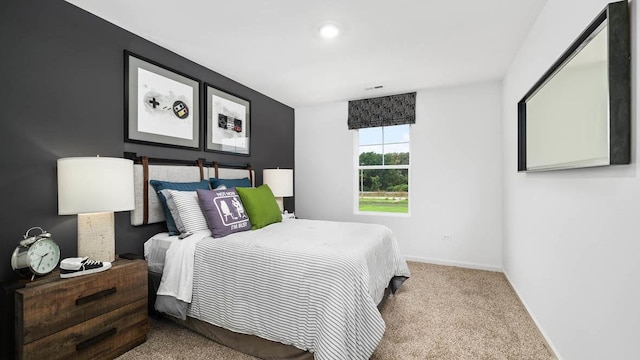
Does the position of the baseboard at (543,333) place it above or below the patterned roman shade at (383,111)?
below

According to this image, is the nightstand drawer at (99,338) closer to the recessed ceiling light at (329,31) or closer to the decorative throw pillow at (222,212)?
Answer: the decorative throw pillow at (222,212)

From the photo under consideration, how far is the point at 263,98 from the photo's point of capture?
13.6 feet

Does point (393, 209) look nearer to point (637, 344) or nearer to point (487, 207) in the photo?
point (487, 207)

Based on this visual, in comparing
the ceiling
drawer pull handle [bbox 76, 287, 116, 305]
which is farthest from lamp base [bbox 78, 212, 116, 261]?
the ceiling

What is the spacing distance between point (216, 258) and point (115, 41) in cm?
202

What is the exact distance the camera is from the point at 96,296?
170 centimetres

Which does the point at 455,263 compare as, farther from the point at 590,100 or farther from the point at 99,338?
the point at 99,338

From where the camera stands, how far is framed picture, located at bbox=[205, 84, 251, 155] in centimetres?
315

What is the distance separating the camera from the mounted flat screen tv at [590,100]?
1.14 metres

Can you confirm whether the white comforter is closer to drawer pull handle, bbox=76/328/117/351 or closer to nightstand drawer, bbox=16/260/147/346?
nightstand drawer, bbox=16/260/147/346

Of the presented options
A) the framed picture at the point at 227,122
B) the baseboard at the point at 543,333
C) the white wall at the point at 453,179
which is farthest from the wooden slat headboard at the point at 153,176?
the baseboard at the point at 543,333

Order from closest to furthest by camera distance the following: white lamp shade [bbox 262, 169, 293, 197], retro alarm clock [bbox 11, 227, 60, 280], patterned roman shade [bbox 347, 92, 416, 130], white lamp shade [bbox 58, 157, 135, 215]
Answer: retro alarm clock [bbox 11, 227, 60, 280]
white lamp shade [bbox 58, 157, 135, 215]
white lamp shade [bbox 262, 169, 293, 197]
patterned roman shade [bbox 347, 92, 416, 130]

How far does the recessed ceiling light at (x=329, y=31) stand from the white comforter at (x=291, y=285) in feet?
5.86

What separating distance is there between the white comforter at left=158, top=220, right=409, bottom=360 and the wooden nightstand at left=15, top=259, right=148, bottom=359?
273 mm
